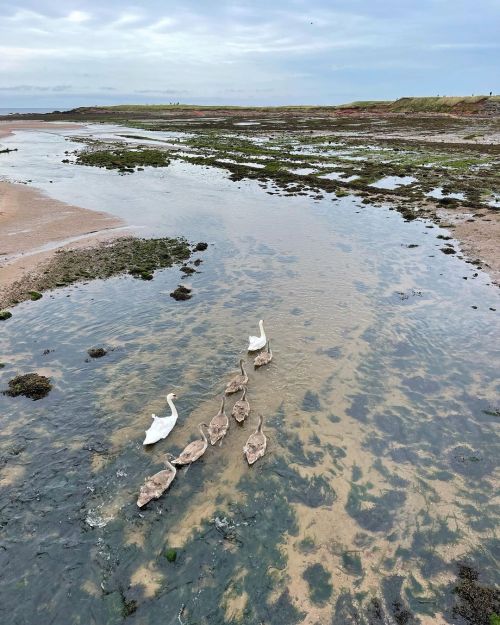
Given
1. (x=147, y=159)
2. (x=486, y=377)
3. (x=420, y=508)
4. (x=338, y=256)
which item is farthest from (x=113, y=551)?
(x=147, y=159)

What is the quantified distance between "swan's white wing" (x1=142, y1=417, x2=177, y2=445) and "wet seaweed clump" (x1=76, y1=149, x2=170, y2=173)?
47.2m

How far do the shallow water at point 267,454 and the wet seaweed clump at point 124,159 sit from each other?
38.7 m

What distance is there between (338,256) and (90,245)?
15.5 metres

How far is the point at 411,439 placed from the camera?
12312mm

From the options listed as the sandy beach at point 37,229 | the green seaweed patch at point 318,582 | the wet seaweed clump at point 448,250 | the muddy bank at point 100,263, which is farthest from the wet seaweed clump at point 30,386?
the wet seaweed clump at point 448,250

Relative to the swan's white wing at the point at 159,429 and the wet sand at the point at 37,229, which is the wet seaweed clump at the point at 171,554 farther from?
the wet sand at the point at 37,229

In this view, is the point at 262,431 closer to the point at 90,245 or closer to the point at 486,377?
the point at 486,377

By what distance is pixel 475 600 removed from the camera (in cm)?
827

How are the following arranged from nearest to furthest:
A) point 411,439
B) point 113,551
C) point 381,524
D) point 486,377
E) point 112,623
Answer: point 112,623 → point 113,551 → point 381,524 → point 411,439 → point 486,377

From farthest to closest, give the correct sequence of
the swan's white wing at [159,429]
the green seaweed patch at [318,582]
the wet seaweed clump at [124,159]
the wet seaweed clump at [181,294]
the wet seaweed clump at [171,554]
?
the wet seaweed clump at [124,159], the wet seaweed clump at [181,294], the swan's white wing at [159,429], the wet seaweed clump at [171,554], the green seaweed patch at [318,582]

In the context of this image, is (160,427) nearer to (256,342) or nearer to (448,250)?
(256,342)

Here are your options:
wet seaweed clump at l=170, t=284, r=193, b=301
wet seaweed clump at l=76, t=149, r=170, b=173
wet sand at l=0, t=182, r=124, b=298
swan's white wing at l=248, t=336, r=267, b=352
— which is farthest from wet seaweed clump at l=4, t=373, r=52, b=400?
wet seaweed clump at l=76, t=149, r=170, b=173

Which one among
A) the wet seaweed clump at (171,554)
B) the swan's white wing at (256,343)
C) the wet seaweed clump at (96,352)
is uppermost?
the swan's white wing at (256,343)

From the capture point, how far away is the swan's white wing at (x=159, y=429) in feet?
38.8
